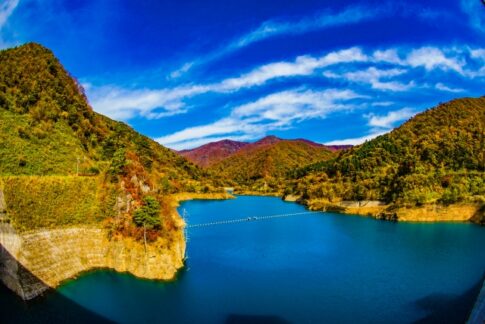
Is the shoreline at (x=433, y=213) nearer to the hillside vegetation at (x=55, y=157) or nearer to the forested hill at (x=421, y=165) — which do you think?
the forested hill at (x=421, y=165)

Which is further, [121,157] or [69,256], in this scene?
[121,157]

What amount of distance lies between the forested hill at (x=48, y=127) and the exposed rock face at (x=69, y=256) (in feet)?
19.6

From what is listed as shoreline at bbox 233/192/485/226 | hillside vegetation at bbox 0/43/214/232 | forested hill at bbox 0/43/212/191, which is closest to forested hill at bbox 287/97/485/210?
shoreline at bbox 233/192/485/226

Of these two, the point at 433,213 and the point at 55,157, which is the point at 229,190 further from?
the point at 55,157

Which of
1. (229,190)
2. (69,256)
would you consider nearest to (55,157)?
(69,256)

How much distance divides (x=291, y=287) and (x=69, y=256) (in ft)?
55.5

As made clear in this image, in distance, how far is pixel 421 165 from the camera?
78438 millimetres

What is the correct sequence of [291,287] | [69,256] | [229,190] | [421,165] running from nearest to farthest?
[69,256] < [291,287] < [421,165] < [229,190]

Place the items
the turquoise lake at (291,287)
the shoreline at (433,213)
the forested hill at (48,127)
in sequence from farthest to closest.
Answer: the shoreline at (433,213) → the forested hill at (48,127) → the turquoise lake at (291,287)

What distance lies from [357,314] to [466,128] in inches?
3361

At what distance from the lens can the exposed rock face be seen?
23.1 m

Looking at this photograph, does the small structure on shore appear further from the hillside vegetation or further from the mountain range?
the hillside vegetation

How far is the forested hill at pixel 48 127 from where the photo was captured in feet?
107

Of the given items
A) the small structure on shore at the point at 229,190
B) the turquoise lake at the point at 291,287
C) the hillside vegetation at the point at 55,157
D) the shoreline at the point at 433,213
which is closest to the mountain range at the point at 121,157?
the hillside vegetation at the point at 55,157
